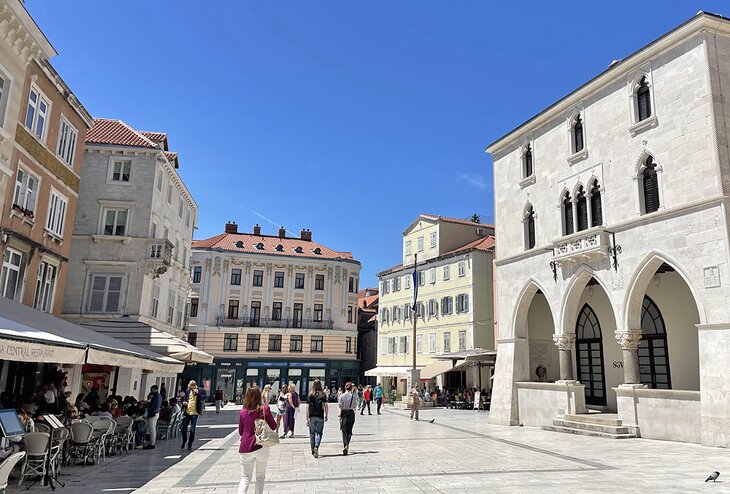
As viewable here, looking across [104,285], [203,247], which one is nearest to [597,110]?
[104,285]

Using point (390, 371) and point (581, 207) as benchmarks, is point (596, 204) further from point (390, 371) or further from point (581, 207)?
point (390, 371)

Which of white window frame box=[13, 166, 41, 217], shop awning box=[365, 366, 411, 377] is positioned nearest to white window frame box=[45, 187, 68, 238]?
white window frame box=[13, 166, 41, 217]

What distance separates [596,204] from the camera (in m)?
19.8

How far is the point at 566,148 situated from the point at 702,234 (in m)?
7.13

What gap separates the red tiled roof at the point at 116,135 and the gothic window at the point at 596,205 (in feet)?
70.3

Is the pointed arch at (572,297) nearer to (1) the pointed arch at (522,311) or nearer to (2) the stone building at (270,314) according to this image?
(1) the pointed arch at (522,311)

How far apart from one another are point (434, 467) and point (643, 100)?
14471mm

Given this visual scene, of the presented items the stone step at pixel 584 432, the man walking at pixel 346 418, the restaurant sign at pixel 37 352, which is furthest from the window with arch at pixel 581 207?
the restaurant sign at pixel 37 352

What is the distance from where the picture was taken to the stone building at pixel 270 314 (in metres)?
51.4

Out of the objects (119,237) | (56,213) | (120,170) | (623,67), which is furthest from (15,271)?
(623,67)

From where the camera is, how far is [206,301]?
51875 mm

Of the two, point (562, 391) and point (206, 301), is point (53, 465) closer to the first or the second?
point (562, 391)

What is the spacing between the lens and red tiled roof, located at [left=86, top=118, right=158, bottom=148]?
2812 cm

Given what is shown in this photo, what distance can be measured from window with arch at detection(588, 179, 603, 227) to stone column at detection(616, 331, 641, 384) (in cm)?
422
